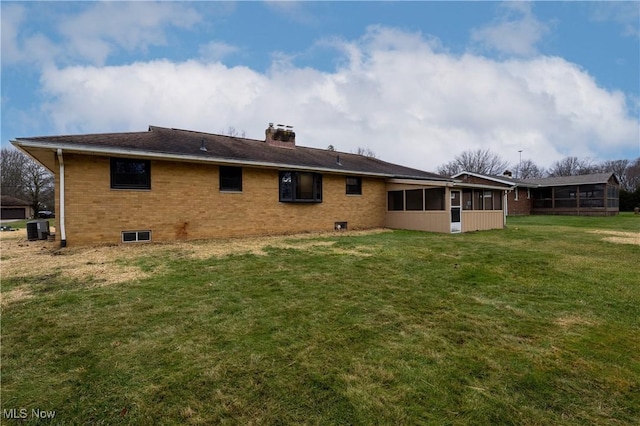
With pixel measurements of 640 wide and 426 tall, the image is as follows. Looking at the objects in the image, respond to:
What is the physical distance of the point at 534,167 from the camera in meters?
60.2

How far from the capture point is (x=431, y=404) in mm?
2221

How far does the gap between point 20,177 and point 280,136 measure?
47.1m

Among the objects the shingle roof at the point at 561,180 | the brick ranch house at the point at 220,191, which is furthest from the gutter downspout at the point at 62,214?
the shingle roof at the point at 561,180

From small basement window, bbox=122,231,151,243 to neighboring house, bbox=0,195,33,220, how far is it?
46573mm

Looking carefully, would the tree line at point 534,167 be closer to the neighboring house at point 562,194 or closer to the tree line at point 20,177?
the neighboring house at point 562,194

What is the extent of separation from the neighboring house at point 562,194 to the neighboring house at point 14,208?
55253 mm

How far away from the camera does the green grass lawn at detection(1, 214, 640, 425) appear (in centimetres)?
219

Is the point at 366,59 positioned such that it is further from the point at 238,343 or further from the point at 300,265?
the point at 238,343

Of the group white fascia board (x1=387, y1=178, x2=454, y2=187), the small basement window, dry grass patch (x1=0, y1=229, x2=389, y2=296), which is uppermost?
white fascia board (x1=387, y1=178, x2=454, y2=187)

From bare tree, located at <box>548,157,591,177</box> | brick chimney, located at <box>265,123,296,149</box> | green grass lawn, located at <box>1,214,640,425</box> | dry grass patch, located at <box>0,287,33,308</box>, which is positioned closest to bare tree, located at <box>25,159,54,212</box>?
brick chimney, located at <box>265,123,296,149</box>

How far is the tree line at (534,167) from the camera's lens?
51094mm

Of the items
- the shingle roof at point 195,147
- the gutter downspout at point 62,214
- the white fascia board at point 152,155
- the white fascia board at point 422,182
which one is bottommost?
the gutter downspout at point 62,214

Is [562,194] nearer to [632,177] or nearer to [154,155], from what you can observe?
[154,155]

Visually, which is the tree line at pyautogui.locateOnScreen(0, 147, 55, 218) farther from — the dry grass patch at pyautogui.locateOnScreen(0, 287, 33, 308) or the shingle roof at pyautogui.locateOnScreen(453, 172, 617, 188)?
the shingle roof at pyautogui.locateOnScreen(453, 172, 617, 188)
